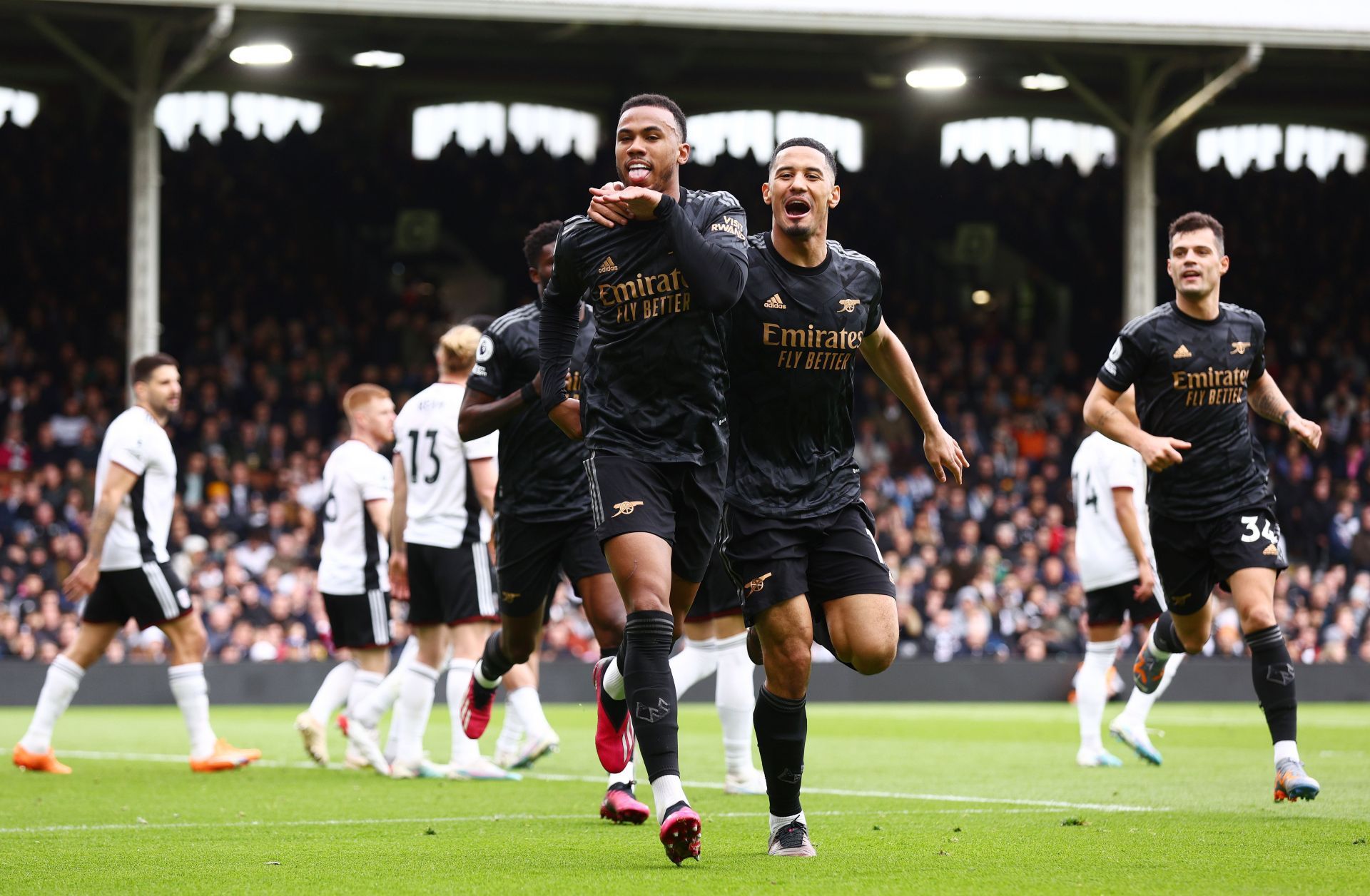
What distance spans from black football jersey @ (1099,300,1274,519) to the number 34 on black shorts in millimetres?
54

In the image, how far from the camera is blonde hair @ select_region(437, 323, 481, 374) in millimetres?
9617

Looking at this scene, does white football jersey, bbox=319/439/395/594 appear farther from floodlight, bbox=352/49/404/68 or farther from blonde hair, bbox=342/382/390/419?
floodlight, bbox=352/49/404/68

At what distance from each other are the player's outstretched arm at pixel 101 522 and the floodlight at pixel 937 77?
54.4 feet

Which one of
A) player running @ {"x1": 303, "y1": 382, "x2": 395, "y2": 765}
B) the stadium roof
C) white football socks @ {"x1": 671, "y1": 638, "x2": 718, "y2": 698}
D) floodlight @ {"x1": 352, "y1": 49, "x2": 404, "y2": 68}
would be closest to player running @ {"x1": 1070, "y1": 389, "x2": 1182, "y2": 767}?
white football socks @ {"x1": 671, "y1": 638, "x2": 718, "y2": 698}

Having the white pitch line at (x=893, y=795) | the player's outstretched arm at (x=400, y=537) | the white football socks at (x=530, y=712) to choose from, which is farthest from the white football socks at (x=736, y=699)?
the player's outstretched arm at (x=400, y=537)

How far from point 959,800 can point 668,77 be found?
22.9 metres

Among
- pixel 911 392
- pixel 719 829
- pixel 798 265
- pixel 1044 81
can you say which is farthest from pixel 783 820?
pixel 1044 81

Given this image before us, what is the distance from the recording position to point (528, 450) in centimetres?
805

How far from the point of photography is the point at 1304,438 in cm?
774

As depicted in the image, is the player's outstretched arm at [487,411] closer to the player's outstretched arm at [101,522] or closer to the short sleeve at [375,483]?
the short sleeve at [375,483]

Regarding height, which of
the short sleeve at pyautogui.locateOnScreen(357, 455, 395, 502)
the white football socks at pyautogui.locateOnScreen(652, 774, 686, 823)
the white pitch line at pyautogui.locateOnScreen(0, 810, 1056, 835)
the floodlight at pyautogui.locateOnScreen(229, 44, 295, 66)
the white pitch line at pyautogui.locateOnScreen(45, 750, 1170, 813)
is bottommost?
the white pitch line at pyautogui.locateOnScreen(45, 750, 1170, 813)

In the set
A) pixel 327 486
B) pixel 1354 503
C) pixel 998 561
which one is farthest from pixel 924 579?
pixel 327 486

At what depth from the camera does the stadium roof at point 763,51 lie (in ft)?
72.6

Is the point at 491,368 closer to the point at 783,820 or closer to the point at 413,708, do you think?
the point at 413,708
